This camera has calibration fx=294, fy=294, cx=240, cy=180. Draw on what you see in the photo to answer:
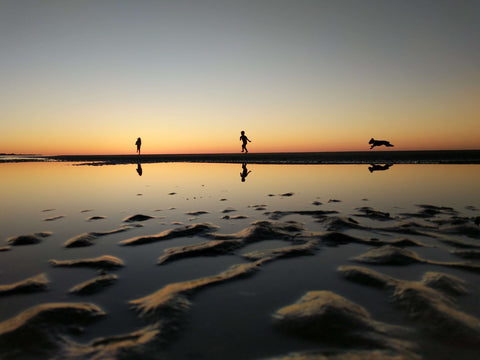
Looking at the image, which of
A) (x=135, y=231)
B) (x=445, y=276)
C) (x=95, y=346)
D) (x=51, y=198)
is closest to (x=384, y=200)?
(x=445, y=276)

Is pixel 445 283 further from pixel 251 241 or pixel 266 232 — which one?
pixel 266 232

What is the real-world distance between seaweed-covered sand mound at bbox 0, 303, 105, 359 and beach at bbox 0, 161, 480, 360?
0.05 ft


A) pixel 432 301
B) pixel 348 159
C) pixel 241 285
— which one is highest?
pixel 348 159

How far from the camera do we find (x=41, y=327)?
3168mm

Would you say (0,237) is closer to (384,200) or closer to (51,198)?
(51,198)

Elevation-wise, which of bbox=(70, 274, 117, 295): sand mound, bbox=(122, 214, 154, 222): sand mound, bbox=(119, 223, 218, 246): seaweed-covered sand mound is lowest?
bbox=(70, 274, 117, 295): sand mound

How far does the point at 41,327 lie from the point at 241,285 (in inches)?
95.9

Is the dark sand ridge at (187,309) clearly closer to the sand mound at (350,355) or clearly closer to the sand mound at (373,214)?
the sand mound at (350,355)

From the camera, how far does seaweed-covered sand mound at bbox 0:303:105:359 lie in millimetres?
2832

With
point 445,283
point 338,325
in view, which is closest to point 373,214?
point 445,283

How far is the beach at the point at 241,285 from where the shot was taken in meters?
2.89

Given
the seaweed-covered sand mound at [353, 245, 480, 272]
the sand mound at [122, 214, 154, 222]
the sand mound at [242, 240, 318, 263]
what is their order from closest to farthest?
1. the seaweed-covered sand mound at [353, 245, 480, 272]
2. the sand mound at [242, 240, 318, 263]
3. the sand mound at [122, 214, 154, 222]

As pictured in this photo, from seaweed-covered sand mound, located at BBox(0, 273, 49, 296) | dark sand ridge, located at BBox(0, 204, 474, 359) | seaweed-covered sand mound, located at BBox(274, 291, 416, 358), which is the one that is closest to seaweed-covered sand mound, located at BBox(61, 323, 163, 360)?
dark sand ridge, located at BBox(0, 204, 474, 359)

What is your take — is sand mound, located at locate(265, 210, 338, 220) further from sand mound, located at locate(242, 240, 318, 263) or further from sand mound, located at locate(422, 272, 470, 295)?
sand mound, located at locate(422, 272, 470, 295)
